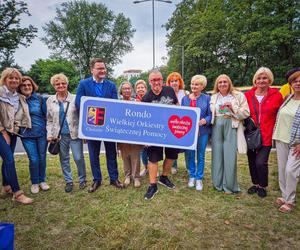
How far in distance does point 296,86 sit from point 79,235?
3571mm

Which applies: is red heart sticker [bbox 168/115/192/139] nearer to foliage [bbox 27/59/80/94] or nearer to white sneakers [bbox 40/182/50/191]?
white sneakers [bbox 40/182/50/191]

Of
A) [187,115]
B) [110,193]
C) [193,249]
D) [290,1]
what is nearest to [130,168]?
[110,193]

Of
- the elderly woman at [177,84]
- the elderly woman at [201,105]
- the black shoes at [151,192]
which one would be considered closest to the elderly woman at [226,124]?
the elderly woman at [201,105]

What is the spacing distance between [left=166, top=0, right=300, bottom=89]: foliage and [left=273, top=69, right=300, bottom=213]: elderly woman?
16.1 metres

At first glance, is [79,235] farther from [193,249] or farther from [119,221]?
[193,249]

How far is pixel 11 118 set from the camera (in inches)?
141

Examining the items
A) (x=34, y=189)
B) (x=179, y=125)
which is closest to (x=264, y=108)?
(x=179, y=125)

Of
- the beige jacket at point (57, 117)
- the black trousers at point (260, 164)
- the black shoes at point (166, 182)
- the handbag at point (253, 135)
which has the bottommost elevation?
the black shoes at point (166, 182)

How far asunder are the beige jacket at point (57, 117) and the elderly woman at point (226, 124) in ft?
7.64

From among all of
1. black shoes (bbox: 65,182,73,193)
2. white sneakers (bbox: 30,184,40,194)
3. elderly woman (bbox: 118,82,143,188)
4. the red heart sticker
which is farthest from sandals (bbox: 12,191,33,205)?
the red heart sticker

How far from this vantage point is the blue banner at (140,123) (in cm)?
373

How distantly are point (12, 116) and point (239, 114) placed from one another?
3.53 m

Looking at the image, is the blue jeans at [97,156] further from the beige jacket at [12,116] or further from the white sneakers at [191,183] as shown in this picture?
the white sneakers at [191,183]

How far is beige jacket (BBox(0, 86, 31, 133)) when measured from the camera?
11.5 feet
